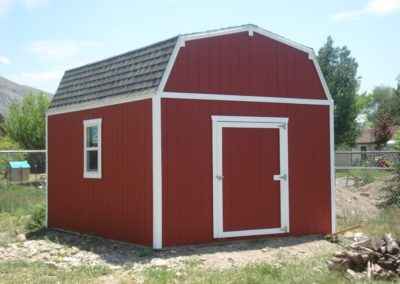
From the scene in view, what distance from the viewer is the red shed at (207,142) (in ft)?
34.8

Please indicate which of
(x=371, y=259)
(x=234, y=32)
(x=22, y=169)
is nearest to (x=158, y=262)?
(x=371, y=259)

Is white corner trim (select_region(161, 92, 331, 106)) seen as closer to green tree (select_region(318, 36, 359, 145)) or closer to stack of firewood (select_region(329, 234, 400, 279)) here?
stack of firewood (select_region(329, 234, 400, 279))

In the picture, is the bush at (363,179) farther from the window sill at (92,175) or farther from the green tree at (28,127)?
the green tree at (28,127)

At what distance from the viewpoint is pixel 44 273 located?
8.84 m

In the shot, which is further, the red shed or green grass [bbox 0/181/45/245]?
green grass [bbox 0/181/45/245]

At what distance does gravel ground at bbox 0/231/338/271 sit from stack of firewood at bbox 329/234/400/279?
1.44m

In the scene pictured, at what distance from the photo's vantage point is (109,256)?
1027 centimetres

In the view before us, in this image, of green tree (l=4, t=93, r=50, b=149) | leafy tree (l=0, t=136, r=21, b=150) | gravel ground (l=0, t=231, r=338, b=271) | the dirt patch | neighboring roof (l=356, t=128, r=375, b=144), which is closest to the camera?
gravel ground (l=0, t=231, r=338, b=271)

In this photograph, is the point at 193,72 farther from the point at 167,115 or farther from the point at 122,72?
the point at 122,72

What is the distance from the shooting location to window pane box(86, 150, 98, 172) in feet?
41.3

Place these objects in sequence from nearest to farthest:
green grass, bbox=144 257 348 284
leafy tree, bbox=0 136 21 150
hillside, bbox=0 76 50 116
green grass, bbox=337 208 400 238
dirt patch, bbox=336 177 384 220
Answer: green grass, bbox=144 257 348 284, green grass, bbox=337 208 400 238, dirt patch, bbox=336 177 384 220, leafy tree, bbox=0 136 21 150, hillside, bbox=0 76 50 116

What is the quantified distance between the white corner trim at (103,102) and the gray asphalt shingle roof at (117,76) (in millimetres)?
102

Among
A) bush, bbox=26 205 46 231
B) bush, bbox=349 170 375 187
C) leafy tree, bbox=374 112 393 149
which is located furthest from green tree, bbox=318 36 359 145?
bush, bbox=26 205 46 231

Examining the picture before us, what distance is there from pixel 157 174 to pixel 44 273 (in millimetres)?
2536
